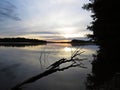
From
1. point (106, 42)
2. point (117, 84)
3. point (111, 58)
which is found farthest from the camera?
point (111, 58)

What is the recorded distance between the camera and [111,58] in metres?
26.4

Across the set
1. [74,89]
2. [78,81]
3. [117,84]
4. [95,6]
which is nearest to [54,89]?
[74,89]

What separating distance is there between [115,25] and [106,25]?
3.84ft

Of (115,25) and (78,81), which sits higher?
(115,25)

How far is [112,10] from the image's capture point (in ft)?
68.8

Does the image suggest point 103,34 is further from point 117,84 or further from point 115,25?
point 117,84

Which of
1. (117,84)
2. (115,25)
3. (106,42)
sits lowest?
(117,84)

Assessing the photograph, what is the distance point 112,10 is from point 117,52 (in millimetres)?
4788

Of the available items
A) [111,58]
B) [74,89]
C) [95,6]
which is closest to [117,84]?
[74,89]

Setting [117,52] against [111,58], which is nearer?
[117,52]

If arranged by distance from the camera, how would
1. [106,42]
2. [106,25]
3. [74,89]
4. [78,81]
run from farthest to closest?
[106,42] < [106,25] < [78,81] < [74,89]

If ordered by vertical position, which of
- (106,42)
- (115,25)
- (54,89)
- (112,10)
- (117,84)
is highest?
(112,10)

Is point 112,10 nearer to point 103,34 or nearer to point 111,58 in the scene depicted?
point 103,34

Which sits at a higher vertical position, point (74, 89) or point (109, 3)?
point (109, 3)
